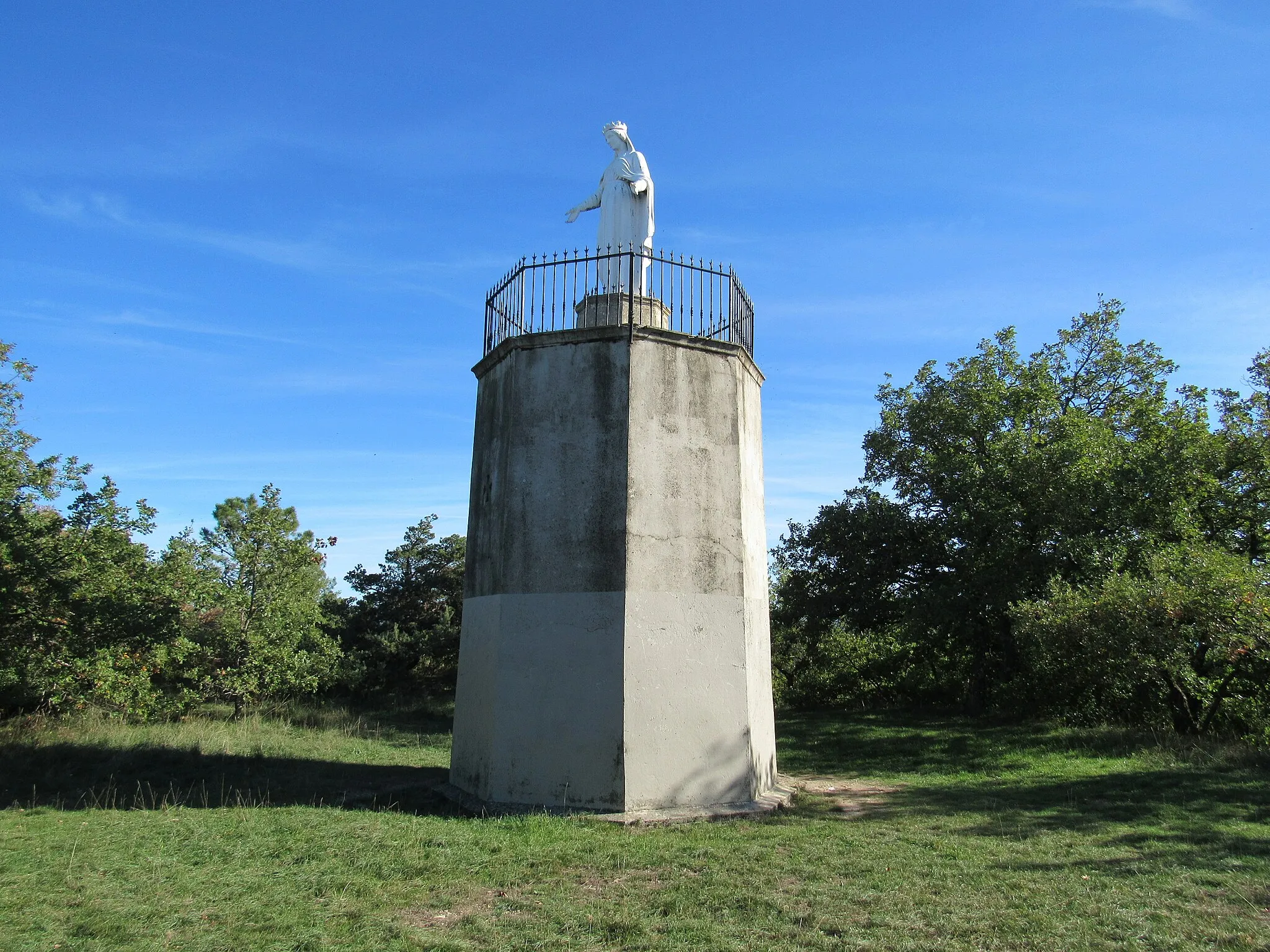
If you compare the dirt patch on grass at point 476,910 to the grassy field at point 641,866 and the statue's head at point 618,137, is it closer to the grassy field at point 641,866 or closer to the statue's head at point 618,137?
the grassy field at point 641,866

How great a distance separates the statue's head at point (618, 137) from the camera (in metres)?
11.3

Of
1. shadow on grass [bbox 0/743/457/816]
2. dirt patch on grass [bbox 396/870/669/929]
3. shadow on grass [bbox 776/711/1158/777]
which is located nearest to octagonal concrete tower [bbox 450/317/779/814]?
shadow on grass [bbox 0/743/457/816]

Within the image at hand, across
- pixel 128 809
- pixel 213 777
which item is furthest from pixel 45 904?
pixel 213 777

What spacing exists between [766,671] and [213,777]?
7.88 m

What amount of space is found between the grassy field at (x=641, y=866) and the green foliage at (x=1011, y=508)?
496 centimetres

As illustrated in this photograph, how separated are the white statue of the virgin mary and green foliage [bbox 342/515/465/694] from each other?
16.6m

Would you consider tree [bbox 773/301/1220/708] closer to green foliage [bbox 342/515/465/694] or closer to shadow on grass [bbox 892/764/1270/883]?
shadow on grass [bbox 892/764/1270/883]

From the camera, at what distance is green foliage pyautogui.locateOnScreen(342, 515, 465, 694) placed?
25219 millimetres

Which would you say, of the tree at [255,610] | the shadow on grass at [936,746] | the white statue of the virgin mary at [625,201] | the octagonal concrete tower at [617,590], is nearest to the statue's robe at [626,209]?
the white statue of the virgin mary at [625,201]

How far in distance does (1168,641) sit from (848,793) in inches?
210

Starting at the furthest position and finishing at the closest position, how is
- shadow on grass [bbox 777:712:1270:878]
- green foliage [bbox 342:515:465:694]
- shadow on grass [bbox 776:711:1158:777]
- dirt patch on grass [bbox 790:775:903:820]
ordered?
1. green foliage [bbox 342:515:465:694]
2. shadow on grass [bbox 776:711:1158:777]
3. dirt patch on grass [bbox 790:775:903:820]
4. shadow on grass [bbox 777:712:1270:878]

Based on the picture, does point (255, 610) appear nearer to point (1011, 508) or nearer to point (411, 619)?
point (411, 619)

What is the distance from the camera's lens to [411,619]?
1038 inches

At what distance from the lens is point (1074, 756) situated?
525 inches
